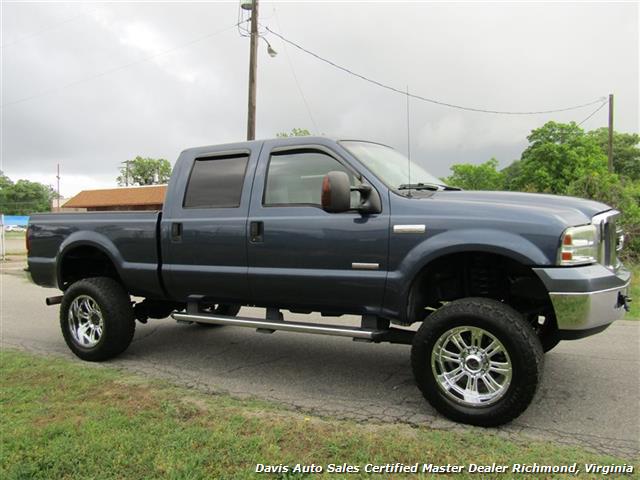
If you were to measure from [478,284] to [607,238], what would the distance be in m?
0.97

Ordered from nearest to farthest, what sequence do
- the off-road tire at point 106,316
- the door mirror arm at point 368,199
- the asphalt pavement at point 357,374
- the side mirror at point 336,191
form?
the asphalt pavement at point 357,374
the side mirror at point 336,191
the door mirror arm at point 368,199
the off-road tire at point 106,316

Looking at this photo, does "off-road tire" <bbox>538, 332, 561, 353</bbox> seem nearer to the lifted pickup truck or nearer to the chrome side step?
the lifted pickup truck


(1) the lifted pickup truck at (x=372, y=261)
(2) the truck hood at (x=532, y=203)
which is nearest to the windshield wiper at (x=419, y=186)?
(1) the lifted pickup truck at (x=372, y=261)

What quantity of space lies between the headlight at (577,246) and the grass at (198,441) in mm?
1189

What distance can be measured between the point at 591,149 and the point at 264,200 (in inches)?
2115

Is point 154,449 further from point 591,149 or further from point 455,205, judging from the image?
point 591,149

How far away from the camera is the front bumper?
3328 millimetres

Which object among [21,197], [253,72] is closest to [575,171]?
[253,72]

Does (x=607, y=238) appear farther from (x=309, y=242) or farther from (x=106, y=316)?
(x=106, y=316)

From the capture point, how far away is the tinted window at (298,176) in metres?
4.33

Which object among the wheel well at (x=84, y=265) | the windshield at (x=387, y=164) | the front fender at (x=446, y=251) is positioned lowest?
the wheel well at (x=84, y=265)

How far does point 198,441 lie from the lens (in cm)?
322

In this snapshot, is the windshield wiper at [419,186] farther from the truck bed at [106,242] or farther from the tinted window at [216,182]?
the truck bed at [106,242]

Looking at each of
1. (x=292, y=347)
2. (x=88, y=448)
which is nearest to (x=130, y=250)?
(x=292, y=347)
